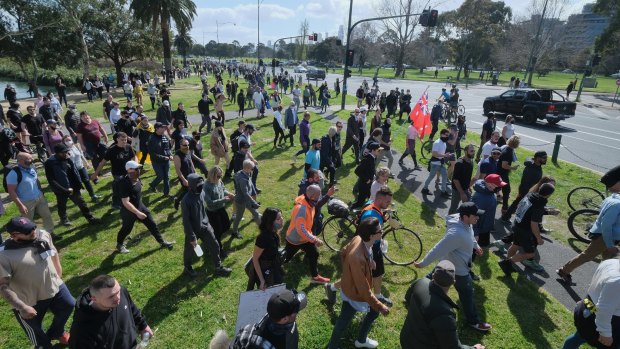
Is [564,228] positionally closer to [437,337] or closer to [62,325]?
[437,337]

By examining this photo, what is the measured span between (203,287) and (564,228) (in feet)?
26.7

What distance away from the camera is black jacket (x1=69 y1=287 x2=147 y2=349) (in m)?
2.74

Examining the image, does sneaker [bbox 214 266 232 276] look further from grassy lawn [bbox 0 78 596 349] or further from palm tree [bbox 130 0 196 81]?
palm tree [bbox 130 0 196 81]

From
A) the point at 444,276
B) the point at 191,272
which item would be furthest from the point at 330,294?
the point at 444,276

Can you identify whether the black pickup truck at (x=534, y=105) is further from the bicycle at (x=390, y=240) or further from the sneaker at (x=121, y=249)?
the sneaker at (x=121, y=249)

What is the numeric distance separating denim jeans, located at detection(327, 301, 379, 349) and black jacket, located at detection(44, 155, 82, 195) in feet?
19.7

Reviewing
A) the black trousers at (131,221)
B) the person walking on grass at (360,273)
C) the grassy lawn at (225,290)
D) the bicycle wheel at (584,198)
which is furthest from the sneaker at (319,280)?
the bicycle wheel at (584,198)

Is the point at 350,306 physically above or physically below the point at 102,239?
above

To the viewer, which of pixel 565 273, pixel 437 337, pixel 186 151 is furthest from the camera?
pixel 186 151

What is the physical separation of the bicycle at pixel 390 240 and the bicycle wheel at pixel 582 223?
11.9 ft

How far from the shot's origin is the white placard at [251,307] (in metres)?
3.46

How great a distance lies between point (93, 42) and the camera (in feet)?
108

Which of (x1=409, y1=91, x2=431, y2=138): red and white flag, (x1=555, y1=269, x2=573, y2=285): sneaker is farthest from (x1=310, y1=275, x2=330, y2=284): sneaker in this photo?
(x1=409, y1=91, x2=431, y2=138): red and white flag

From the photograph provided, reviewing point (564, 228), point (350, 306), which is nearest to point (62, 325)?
point (350, 306)
